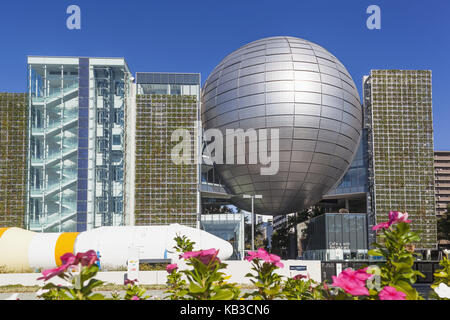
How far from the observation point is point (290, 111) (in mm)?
53906

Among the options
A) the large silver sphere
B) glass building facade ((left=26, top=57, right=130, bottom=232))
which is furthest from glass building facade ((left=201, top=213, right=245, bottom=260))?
glass building facade ((left=26, top=57, right=130, bottom=232))

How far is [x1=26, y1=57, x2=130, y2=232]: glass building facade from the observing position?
54.0 metres

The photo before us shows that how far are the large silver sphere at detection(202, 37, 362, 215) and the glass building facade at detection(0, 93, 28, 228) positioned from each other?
23.4 m

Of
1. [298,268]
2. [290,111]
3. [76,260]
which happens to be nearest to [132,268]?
[298,268]

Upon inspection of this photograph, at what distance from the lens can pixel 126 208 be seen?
187 feet

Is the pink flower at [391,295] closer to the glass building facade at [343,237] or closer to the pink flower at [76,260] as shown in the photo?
the pink flower at [76,260]

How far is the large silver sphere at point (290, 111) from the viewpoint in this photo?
2142 inches

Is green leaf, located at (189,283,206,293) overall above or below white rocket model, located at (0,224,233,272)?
above

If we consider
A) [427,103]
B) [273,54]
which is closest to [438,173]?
[427,103]

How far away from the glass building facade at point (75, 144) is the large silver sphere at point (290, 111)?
43.0 feet

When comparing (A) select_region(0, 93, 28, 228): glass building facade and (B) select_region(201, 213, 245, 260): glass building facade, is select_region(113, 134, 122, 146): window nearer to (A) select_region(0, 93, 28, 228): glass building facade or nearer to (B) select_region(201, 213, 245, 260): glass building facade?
(A) select_region(0, 93, 28, 228): glass building facade

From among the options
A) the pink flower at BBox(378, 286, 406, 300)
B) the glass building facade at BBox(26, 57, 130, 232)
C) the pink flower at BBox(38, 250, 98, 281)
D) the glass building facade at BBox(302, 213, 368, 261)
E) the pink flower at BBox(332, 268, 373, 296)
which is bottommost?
the glass building facade at BBox(302, 213, 368, 261)

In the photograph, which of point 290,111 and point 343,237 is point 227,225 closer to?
point 343,237

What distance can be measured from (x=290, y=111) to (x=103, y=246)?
2919 centimetres
